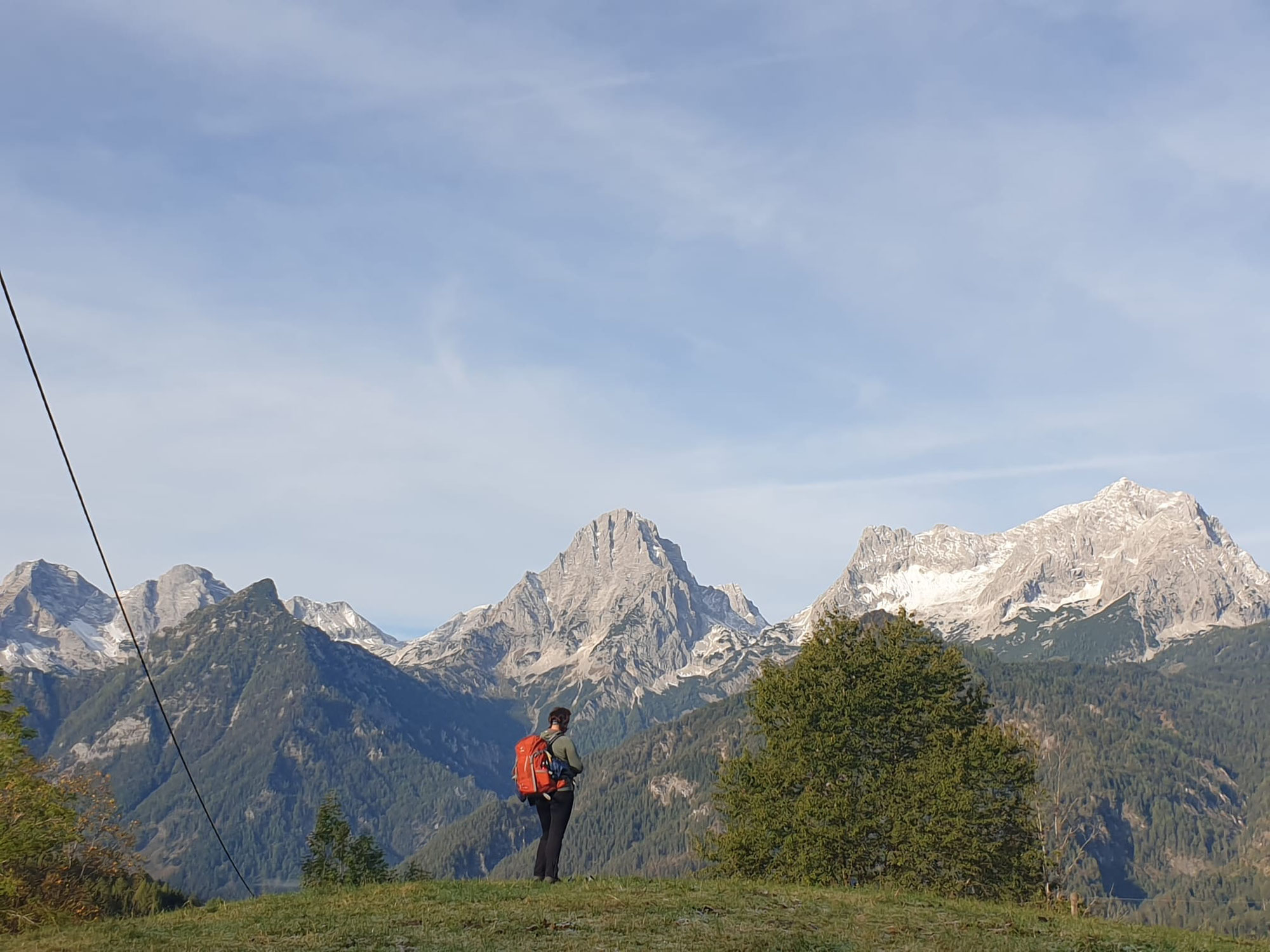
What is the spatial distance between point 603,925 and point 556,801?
5.25 meters

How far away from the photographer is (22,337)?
2552 cm

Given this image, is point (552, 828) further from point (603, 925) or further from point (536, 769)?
point (603, 925)

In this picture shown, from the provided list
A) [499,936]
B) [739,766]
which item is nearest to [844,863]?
[739,766]

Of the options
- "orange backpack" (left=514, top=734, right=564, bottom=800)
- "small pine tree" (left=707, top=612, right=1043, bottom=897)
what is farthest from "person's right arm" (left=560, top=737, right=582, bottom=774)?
"small pine tree" (left=707, top=612, right=1043, bottom=897)

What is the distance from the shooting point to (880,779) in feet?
165

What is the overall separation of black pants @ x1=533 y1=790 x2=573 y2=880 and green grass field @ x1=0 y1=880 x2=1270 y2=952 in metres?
0.82

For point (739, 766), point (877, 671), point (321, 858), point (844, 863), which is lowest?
point (321, 858)

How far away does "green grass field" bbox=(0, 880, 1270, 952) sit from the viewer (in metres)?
20.1

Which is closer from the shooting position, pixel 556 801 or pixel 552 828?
pixel 556 801

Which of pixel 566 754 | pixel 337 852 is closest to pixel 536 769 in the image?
pixel 566 754

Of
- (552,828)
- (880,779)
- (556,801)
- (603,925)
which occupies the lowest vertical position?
(603,925)

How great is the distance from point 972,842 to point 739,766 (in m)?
13.0

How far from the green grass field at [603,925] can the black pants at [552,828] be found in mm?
816

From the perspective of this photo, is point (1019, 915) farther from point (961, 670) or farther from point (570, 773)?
point (961, 670)
